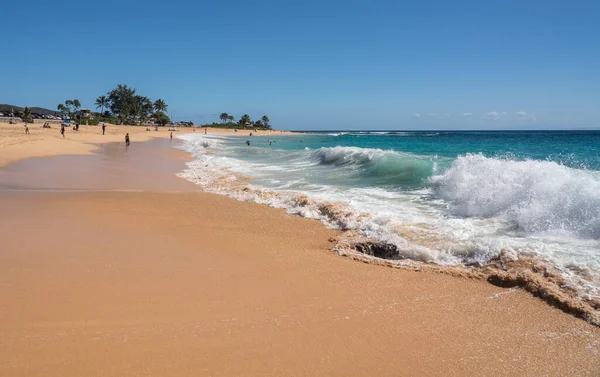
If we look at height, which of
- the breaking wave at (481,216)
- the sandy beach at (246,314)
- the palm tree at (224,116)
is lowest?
the sandy beach at (246,314)

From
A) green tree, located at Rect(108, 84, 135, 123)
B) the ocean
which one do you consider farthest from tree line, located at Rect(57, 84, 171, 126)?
the ocean

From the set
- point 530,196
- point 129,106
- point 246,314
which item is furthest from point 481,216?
point 129,106

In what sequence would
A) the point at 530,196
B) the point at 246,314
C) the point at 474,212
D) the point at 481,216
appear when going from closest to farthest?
the point at 246,314 → the point at 481,216 → the point at 530,196 → the point at 474,212

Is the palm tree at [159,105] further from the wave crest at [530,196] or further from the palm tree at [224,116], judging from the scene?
the wave crest at [530,196]

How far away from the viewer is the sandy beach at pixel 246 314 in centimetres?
312

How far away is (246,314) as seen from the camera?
12.7ft

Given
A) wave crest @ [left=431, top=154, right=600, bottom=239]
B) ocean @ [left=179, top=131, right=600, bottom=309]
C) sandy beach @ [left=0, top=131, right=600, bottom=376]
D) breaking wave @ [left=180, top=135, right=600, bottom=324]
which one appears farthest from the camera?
wave crest @ [left=431, top=154, right=600, bottom=239]

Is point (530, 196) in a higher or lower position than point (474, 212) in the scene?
higher

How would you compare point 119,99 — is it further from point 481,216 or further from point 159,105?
point 481,216

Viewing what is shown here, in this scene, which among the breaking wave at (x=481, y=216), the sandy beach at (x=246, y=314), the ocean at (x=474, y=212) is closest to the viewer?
the sandy beach at (x=246, y=314)

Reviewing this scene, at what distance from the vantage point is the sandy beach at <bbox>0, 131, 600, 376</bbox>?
123 inches

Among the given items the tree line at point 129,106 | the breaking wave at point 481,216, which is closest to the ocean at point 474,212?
the breaking wave at point 481,216

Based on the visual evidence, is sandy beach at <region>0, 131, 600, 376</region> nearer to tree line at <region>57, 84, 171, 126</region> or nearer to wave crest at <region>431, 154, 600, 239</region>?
wave crest at <region>431, 154, 600, 239</region>

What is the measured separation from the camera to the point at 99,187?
11.5m
